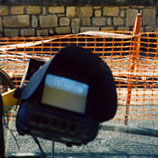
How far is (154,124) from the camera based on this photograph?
4.49 meters

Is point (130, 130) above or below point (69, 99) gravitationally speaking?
below

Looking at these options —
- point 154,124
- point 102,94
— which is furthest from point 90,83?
point 154,124

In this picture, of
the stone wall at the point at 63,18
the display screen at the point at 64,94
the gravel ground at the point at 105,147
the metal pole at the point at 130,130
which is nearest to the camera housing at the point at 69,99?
the display screen at the point at 64,94

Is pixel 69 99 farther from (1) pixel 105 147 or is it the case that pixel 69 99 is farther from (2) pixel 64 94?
(1) pixel 105 147

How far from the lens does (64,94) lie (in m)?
2.43

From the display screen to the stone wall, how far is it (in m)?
6.69

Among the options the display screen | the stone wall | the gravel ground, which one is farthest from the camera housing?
the stone wall

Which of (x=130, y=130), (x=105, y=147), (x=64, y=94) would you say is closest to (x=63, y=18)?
(x=130, y=130)

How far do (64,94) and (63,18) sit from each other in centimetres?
685

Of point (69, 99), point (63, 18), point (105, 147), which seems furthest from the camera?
point (63, 18)

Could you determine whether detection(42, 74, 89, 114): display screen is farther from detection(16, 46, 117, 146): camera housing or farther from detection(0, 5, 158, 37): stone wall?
detection(0, 5, 158, 37): stone wall

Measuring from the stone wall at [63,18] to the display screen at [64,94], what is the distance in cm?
669

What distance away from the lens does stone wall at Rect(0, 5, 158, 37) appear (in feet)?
29.1

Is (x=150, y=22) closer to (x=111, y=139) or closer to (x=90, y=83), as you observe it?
(x=111, y=139)
